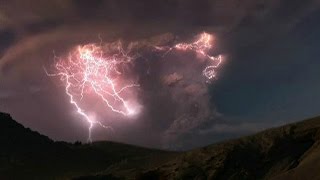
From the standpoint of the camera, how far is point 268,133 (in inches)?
3543

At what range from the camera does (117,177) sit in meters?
118

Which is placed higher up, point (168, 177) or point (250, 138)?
point (250, 138)

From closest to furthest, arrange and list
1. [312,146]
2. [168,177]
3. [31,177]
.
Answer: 1. [312,146]
2. [168,177]
3. [31,177]

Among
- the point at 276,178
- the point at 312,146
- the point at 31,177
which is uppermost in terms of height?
the point at 31,177

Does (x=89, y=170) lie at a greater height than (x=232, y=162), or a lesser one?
greater

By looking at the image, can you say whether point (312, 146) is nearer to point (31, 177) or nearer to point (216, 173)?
point (216, 173)

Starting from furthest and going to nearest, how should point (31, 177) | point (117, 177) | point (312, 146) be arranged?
point (31, 177) < point (117, 177) < point (312, 146)

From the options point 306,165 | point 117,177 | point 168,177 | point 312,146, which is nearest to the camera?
point 306,165

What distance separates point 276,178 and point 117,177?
5241 cm

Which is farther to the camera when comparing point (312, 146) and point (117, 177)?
point (117, 177)

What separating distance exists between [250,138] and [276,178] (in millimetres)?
18318

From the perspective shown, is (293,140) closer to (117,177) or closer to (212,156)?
(212,156)

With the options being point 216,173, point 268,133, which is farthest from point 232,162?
point 268,133

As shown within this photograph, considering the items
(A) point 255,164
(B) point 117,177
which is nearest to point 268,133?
(A) point 255,164
